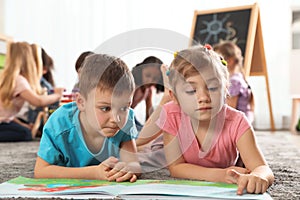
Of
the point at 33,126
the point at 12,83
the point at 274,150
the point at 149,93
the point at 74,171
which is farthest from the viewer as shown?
the point at 33,126

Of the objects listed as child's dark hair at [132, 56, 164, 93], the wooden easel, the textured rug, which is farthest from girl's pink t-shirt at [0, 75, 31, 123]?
the wooden easel

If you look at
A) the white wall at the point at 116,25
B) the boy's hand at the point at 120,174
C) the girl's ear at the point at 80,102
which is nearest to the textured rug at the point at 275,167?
the boy's hand at the point at 120,174

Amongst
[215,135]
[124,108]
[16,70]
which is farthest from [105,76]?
[16,70]

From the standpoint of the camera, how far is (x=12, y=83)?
2271 millimetres

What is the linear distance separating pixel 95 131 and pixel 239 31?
2019mm

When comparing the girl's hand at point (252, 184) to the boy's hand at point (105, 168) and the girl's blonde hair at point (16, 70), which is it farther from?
the girl's blonde hair at point (16, 70)

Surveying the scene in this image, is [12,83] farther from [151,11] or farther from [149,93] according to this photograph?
[151,11]

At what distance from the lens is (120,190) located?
0.80 metres

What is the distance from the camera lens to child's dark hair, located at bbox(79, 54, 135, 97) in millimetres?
939

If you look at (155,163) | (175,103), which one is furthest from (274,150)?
(175,103)

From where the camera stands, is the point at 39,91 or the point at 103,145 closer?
the point at 103,145

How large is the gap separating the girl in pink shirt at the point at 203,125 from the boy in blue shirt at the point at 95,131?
107 mm

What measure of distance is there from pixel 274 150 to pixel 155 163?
663mm

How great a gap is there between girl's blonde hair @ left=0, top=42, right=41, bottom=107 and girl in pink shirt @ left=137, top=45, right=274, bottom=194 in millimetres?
1442
